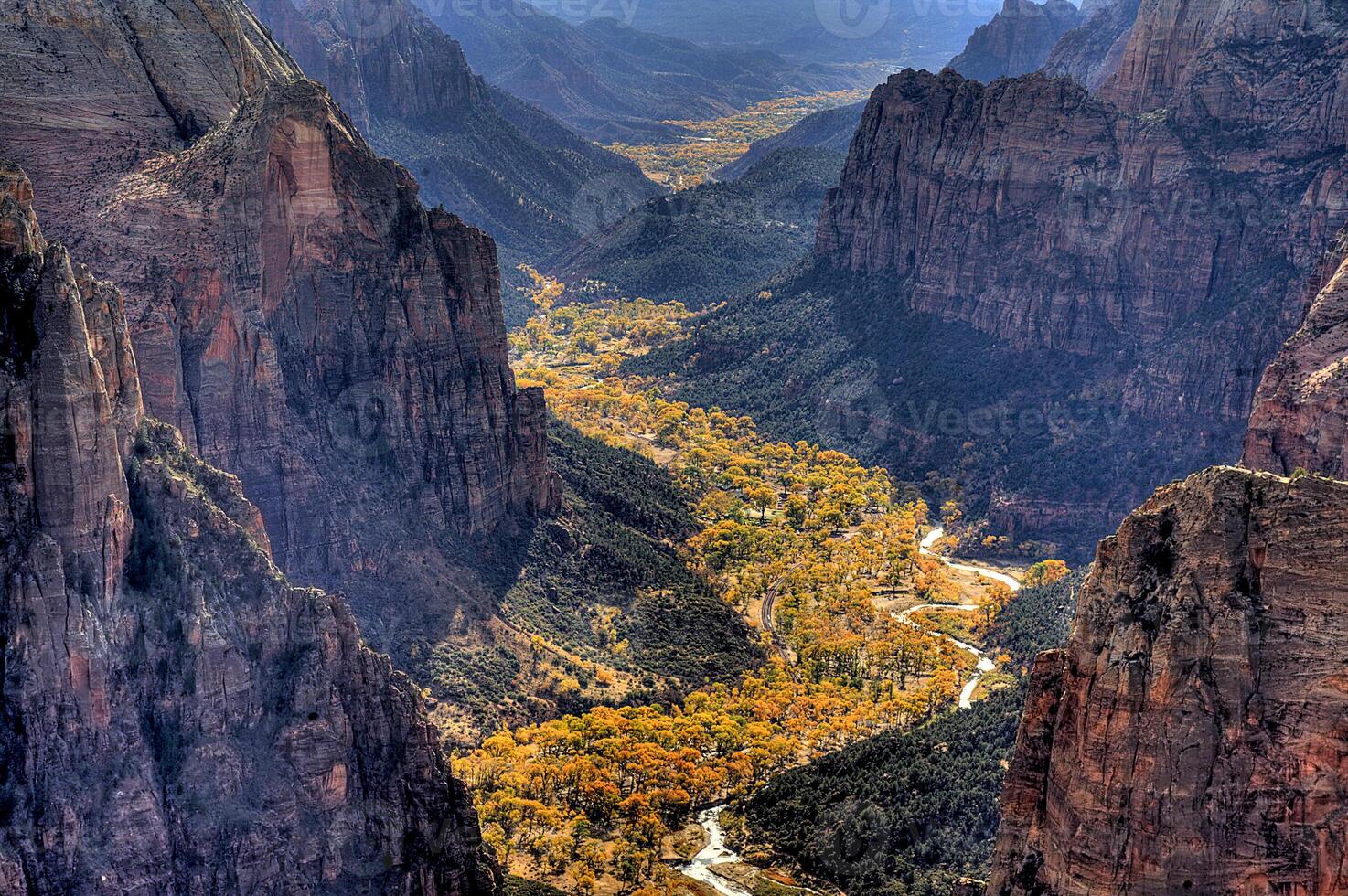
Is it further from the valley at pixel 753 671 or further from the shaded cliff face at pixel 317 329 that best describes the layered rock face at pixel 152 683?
the shaded cliff face at pixel 317 329

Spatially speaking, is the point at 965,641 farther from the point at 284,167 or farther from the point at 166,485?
the point at 166,485

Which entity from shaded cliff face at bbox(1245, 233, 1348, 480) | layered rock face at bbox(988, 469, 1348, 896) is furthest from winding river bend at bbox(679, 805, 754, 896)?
shaded cliff face at bbox(1245, 233, 1348, 480)

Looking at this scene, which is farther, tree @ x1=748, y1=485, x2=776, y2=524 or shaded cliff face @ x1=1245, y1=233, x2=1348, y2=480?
tree @ x1=748, y1=485, x2=776, y2=524

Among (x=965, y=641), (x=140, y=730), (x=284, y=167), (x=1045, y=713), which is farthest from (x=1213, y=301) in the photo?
(x=140, y=730)

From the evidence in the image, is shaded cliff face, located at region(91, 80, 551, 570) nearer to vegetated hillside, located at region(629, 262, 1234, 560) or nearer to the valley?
the valley

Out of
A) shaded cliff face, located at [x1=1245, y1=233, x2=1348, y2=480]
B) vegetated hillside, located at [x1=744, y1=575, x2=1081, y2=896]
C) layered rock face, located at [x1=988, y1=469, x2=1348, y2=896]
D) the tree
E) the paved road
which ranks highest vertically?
shaded cliff face, located at [x1=1245, y1=233, x2=1348, y2=480]

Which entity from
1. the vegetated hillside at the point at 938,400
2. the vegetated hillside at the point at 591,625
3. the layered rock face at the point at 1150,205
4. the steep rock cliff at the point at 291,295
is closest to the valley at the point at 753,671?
the vegetated hillside at the point at 591,625
